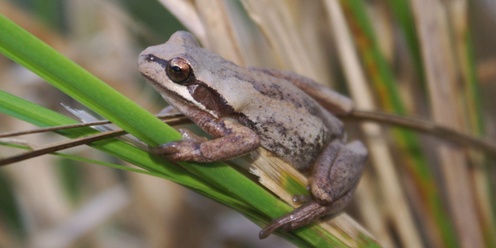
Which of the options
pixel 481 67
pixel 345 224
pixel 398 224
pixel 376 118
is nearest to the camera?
pixel 345 224

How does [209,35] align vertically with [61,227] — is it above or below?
above

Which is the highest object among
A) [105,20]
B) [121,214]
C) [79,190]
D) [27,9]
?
[27,9]

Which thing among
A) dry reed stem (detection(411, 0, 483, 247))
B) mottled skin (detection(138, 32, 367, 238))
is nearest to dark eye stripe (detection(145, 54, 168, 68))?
mottled skin (detection(138, 32, 367, 238))

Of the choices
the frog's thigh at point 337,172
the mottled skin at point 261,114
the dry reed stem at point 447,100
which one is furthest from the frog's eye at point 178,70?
the dry reed stem at point 447,100

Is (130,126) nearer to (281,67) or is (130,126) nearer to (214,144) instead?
(214,144)

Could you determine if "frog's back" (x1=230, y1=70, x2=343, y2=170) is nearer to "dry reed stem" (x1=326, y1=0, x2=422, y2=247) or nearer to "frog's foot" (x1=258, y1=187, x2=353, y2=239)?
"frog's foot" (x1=258, y1=187, x2=353, y2=239)

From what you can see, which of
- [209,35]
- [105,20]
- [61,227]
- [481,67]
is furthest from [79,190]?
[481,67]

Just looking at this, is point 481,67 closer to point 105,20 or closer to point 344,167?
point 344,167

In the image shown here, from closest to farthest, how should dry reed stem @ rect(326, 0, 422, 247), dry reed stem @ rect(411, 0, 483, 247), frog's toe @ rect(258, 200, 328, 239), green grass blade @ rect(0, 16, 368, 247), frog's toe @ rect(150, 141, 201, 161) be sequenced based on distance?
green grass blade @ rect(0, 16, 368, 247) → frog's toe @ rect(150, 141, 201, 161) → frog's toe @ rect(258, 200, 328, 239) → dry reed stem @ rect(411, 0, 483, 247) → dry reed stem @ rect(326, 0, 422, 247)
